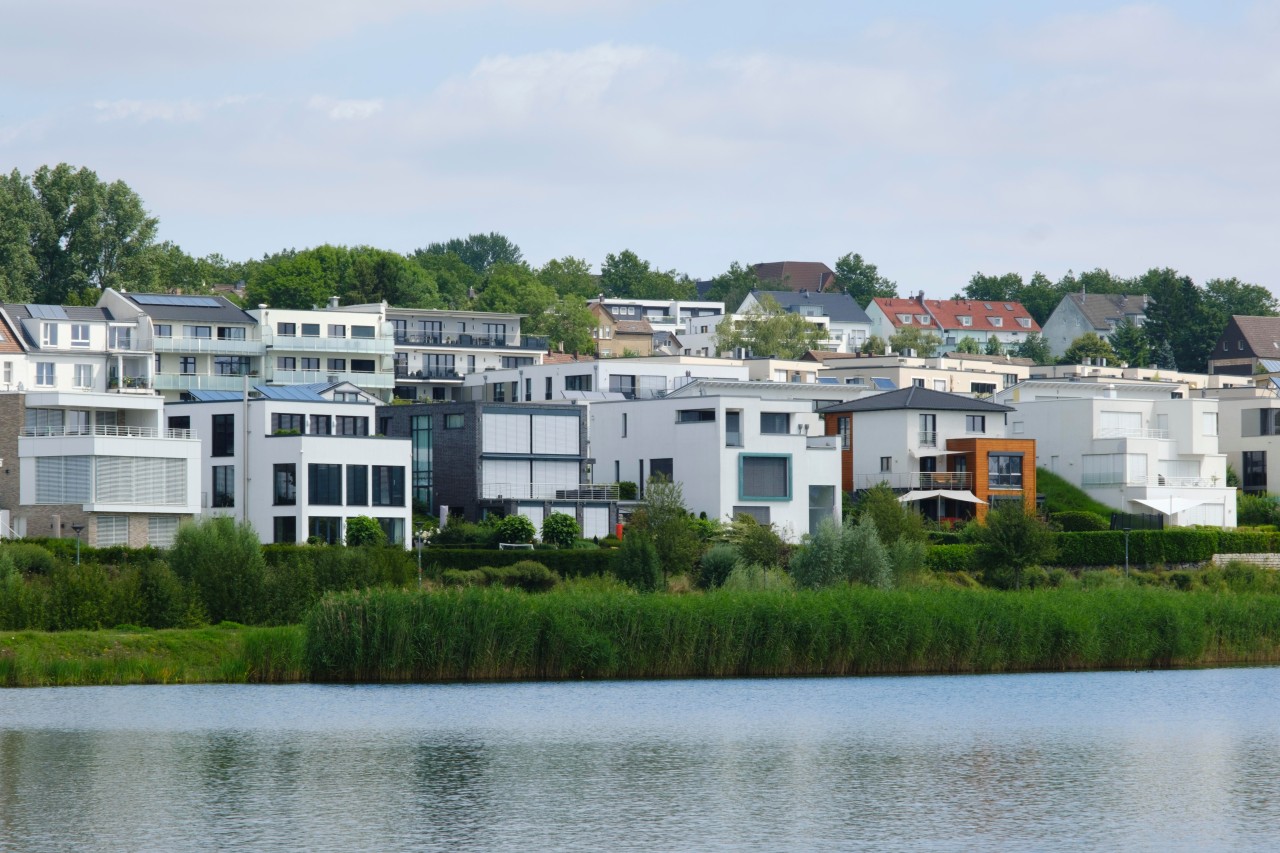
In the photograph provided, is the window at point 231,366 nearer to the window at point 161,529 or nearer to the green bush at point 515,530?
the window at point 161,529

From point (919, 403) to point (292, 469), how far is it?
111ft

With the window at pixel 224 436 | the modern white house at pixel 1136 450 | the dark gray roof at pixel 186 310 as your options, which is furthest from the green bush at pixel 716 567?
the dark gray roof at pixel 186 310

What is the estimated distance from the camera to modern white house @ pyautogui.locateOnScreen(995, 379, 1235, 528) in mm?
103812

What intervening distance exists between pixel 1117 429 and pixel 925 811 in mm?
76720

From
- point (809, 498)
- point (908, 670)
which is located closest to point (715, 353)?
point (809, 498)

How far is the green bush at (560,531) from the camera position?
82.6 m

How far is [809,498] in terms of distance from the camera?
9350 cm

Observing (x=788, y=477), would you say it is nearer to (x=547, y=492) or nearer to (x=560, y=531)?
(x=547, y=492)

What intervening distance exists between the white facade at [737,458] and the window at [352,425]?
1325cm

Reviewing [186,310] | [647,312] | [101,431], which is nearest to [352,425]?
[101,431]

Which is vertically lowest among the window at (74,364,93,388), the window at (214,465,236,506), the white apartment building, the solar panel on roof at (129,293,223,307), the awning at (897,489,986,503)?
the awning at (897,489,986,503)

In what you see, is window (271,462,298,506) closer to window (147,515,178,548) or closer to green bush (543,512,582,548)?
window (147,515,178,548)

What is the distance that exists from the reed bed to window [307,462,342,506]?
26090 mm

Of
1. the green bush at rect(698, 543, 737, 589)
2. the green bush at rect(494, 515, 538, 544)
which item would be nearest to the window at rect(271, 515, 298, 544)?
the green bush at rect(494, 515, 538, 544)
